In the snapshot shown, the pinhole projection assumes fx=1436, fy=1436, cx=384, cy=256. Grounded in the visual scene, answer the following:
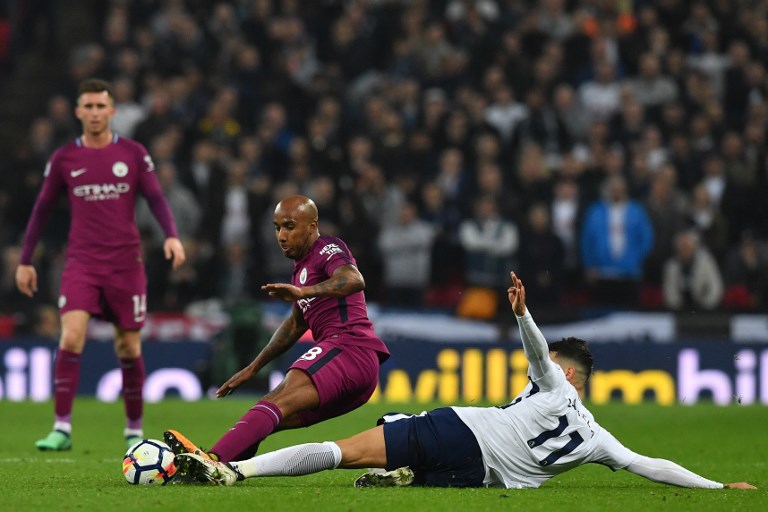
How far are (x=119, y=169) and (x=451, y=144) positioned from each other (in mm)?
8145

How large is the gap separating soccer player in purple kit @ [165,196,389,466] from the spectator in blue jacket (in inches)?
354

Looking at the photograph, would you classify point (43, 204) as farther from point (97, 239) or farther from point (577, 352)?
point (577, 352)

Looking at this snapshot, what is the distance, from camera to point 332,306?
7965 millimetres

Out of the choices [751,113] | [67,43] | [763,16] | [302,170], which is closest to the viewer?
[302,170]

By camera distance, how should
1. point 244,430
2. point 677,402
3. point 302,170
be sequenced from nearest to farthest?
1. point 244,430
2. point 677,402
3. point 302,170

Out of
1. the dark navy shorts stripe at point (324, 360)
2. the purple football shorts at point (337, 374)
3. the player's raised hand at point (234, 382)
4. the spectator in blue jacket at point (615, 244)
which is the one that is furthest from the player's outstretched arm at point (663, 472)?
the spectator in blue jacket at point (615, 244)

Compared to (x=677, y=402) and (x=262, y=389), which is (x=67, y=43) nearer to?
(x=262, y=389)

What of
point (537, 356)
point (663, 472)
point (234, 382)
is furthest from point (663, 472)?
point (234, 382)

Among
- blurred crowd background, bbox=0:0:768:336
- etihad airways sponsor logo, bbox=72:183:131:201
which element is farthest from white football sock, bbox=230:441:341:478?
blurred crowd background, bbox=0:0:768:336

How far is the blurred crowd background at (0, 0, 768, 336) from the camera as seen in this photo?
1694 centimetres

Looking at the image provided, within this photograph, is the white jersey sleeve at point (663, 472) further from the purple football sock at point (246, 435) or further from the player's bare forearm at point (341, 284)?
the purple football sock at point (246, 435)

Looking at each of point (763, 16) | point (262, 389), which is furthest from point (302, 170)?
point (763, 16)

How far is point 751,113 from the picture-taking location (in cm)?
1844

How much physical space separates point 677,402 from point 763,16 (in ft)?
21.5
